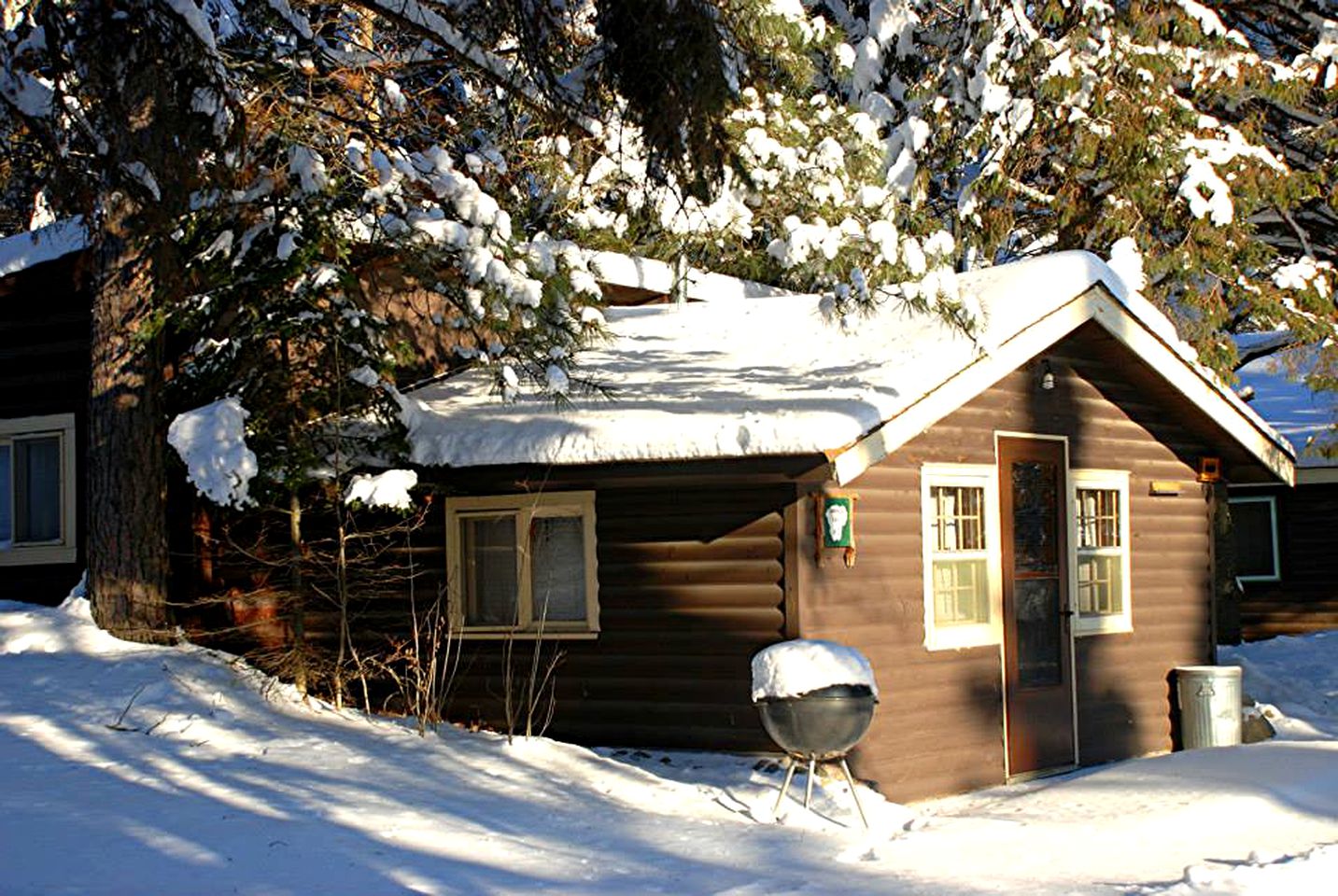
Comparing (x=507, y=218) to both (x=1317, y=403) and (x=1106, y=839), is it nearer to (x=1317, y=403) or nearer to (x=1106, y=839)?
(x=1106, y=839)

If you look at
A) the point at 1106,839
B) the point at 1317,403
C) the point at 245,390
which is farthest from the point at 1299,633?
the point at 245,390

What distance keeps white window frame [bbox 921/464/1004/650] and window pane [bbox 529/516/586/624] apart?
252 centimetres

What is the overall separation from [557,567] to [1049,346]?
4257mm

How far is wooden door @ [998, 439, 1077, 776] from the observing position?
1295cm

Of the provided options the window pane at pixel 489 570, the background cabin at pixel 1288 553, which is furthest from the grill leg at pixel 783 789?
the background cabin at pixel 1288 553

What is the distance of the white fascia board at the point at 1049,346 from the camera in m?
10.6

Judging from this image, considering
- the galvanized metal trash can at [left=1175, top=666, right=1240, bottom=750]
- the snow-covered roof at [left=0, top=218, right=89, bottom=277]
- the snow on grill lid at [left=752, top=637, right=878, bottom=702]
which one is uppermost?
the snow-covered roof at [left=0, top=218, right=89, bottom=277]

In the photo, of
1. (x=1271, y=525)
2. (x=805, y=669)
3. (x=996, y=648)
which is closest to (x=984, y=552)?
(x=996, y=648)

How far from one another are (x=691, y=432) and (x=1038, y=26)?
9.92m

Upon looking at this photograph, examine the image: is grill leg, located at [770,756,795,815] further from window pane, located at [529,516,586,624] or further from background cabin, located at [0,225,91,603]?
background cabin, located at [0,225,91,603]

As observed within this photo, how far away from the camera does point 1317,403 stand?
26859 millimetres

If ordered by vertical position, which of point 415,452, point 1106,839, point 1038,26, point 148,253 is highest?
point 1038,26

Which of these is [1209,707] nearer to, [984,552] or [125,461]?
[984,552]

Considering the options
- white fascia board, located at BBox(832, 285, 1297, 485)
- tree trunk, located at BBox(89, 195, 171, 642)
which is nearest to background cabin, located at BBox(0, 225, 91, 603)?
tree trunk, located at BBox(89, 195, 171, 642)
